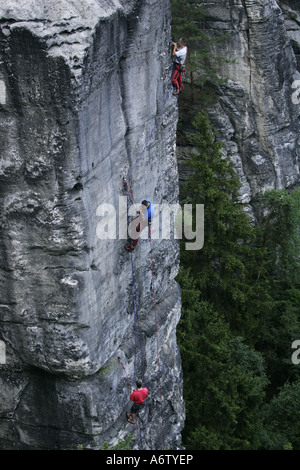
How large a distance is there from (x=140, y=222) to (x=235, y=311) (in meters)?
9.31

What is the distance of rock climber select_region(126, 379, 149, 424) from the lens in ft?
39.9

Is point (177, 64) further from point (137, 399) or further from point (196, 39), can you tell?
point (196, 39)

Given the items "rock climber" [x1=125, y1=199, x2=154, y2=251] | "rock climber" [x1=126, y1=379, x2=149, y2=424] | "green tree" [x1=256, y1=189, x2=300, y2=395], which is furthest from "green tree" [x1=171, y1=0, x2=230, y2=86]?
"rock climber" [x1=126, y1=379, x2=149, y2=424]

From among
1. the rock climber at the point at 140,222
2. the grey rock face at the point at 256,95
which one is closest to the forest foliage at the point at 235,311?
the grey rock face at the point at 256,95

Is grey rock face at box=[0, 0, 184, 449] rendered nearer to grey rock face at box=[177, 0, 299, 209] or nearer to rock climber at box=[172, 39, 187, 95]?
rock climber at box=[172, 39, 187, 95]

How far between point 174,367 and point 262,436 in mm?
4627

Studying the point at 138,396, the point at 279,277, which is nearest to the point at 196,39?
the point at 279,277

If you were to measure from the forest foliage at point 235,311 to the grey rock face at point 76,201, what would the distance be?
12.3ft

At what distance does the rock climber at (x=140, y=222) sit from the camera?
468 inches

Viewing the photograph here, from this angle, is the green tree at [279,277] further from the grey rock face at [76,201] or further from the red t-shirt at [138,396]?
the red t-shirt at [138,396]

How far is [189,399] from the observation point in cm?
1716

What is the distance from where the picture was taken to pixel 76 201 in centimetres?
999

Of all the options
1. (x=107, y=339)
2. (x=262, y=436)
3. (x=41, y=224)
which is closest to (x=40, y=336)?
(x=107, y=339)
